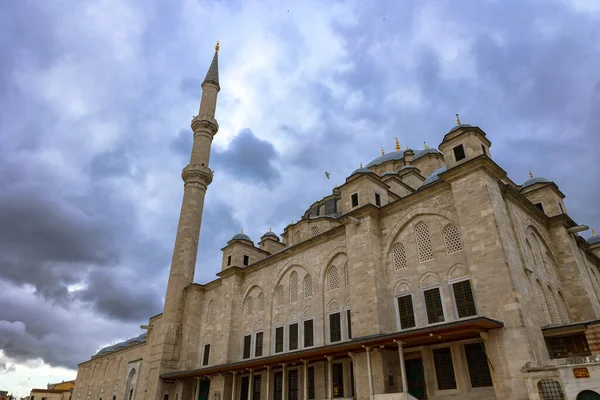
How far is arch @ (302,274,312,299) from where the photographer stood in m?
18.6

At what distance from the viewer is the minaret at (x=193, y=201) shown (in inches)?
953

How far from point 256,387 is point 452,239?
1143cm

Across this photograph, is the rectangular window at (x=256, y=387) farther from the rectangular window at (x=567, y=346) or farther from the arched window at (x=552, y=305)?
the arched window at (x=552, y=305)

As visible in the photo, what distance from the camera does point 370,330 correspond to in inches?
555

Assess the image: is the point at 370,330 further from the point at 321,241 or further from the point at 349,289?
the point at 321,241

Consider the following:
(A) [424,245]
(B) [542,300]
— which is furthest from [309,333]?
(B) [542,300]

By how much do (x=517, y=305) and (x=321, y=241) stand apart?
9058 millimetres

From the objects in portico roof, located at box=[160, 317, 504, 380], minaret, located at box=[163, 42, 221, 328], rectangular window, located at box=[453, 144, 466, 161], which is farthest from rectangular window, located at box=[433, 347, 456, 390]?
minaret, located at box=[163, 42, 221, 328]

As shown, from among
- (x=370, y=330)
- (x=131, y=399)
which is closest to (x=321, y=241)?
(x=370, y=330)

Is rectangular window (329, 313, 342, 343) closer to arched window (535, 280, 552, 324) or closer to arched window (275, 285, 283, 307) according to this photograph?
arched window (275, 285, 283, 307)

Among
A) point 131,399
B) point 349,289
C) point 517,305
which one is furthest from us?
point 131,399

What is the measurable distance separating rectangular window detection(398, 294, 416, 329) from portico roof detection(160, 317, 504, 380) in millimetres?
843

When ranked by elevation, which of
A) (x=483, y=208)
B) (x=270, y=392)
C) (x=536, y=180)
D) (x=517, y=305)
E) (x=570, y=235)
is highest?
(x=536, y=180)

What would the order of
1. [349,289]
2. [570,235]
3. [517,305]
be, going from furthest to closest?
[570,235], [349,289], [517,305]
